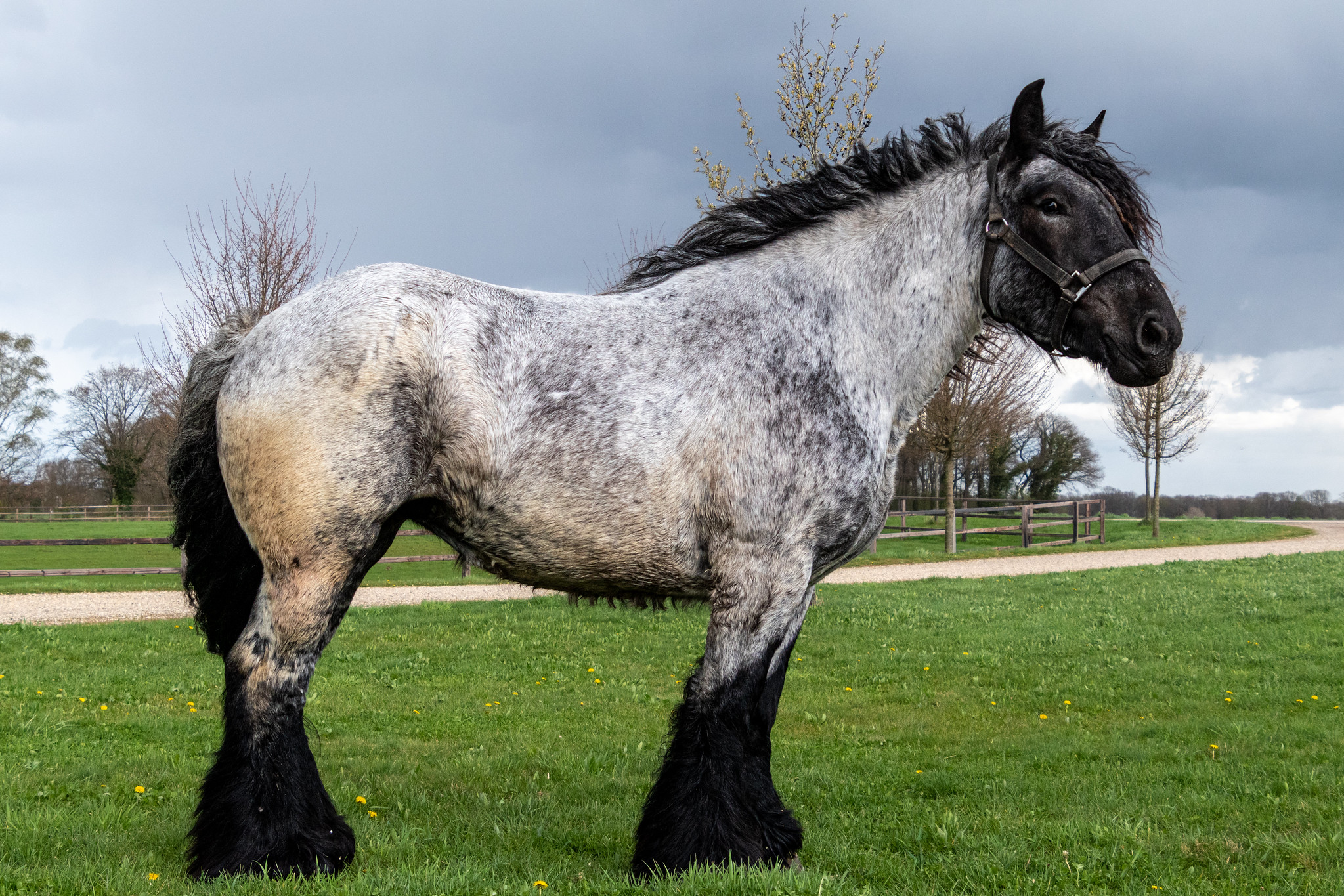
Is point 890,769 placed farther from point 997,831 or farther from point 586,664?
point 586,664

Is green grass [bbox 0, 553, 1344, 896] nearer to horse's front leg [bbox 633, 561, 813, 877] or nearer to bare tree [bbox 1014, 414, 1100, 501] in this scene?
horse's front leg [bbox 633, 561, 813, 877]

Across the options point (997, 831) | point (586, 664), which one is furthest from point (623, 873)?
point (586, 664)

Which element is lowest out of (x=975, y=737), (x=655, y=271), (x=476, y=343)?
(x=975, y=737)

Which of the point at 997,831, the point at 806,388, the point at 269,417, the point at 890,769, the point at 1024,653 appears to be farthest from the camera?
the point at 1024,653

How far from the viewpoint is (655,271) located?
443 cm

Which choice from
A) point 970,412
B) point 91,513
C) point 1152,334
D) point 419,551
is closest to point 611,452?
point 1152,334

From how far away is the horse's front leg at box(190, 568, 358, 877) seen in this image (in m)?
3.62

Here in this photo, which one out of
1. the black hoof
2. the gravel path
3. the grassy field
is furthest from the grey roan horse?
the grassy field

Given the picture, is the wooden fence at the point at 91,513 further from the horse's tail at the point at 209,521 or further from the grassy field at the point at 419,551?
the horse's tail at the point at 209,521

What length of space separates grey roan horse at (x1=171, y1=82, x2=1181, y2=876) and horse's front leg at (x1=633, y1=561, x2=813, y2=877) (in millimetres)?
11

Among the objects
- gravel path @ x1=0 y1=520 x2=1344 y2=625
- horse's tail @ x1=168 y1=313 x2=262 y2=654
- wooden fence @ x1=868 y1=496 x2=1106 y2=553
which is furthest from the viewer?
wooden fence @ x1=868 y1=496 x2=1106 y2=553

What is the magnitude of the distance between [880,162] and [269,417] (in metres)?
2.94

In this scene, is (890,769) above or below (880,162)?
below

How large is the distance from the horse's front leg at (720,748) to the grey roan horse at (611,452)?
1 centimetres
